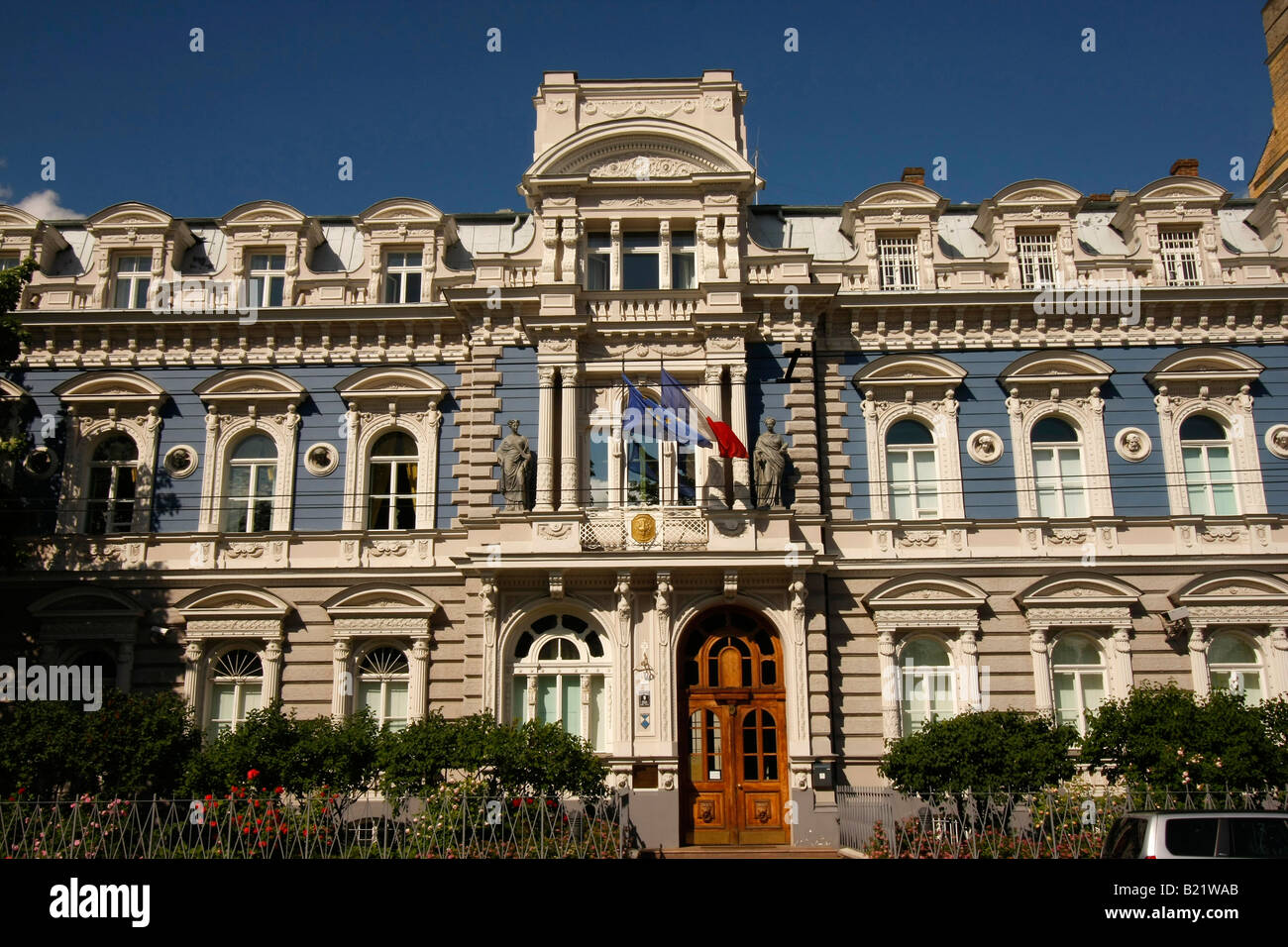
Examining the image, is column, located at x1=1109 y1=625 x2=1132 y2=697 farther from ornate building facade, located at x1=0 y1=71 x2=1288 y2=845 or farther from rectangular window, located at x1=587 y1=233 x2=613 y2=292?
rectangular window, located at x1=587 y1=233 x2=613 y2=292

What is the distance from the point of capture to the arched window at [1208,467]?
2361cm

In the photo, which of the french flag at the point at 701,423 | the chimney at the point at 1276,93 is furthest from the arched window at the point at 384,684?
the chimney at the point at 1276,93

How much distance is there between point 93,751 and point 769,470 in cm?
1394

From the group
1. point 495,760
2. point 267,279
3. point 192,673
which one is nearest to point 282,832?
point 495,760

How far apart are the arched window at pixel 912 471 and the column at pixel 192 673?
15.4 meters

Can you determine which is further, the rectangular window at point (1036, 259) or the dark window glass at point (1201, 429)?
the rectangular window at point (1036, 259)

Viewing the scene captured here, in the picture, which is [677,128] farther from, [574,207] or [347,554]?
[347,554]

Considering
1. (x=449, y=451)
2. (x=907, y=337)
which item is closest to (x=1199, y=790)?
(x=907, y=337)

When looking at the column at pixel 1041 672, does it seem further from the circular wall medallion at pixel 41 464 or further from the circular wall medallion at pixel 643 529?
the circular wall medallion at pixel 41 464

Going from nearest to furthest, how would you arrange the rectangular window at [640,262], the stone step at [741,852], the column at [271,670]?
the stone step at [741,852], the column at [271,670], the rectangular window at [640,262]

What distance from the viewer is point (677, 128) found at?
24578 mm

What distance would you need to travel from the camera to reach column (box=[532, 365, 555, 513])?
22.8m

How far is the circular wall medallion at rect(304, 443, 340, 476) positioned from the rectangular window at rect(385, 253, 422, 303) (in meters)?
3.88

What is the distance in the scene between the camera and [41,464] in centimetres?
2439
